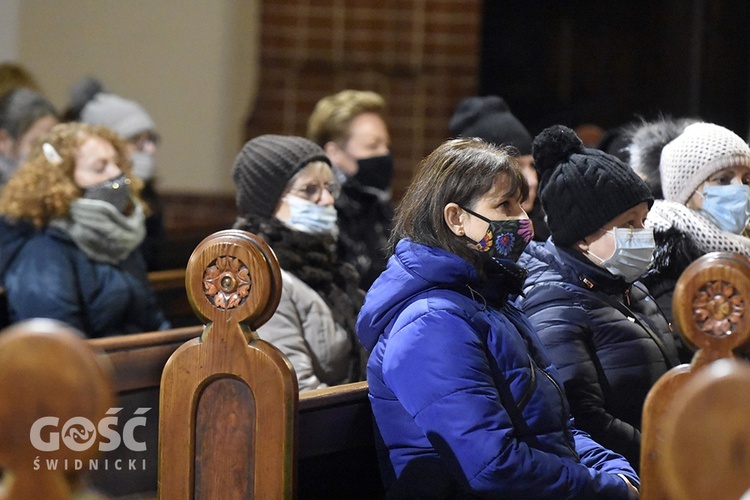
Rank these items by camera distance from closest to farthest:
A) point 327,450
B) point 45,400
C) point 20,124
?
point 45,400, point 327,450, point 20,124

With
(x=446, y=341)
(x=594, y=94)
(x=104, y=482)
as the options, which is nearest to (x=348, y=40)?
(x=594, y=94)

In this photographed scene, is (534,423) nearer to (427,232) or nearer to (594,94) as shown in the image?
(427,232)

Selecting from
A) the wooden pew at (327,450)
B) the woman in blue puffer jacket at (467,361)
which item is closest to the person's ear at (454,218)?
the woman in blue puffer jacket at (467,361)

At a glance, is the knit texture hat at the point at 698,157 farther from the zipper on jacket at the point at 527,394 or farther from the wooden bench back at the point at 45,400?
the wooden bench back at the point at 45,400

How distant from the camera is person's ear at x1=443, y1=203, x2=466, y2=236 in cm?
234

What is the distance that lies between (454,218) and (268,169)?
117 cm

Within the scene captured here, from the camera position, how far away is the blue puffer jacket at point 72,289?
3.48 m

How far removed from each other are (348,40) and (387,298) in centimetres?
458

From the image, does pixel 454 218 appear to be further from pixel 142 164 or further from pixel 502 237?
pixel 142 164

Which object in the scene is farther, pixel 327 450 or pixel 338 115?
pixel 338 115

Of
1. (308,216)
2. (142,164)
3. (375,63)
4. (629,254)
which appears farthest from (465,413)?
(375,63)

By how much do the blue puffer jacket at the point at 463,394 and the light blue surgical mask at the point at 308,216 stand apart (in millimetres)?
1056

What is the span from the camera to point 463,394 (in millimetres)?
2084

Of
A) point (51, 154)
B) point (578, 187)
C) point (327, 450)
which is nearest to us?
point (327, 450)
